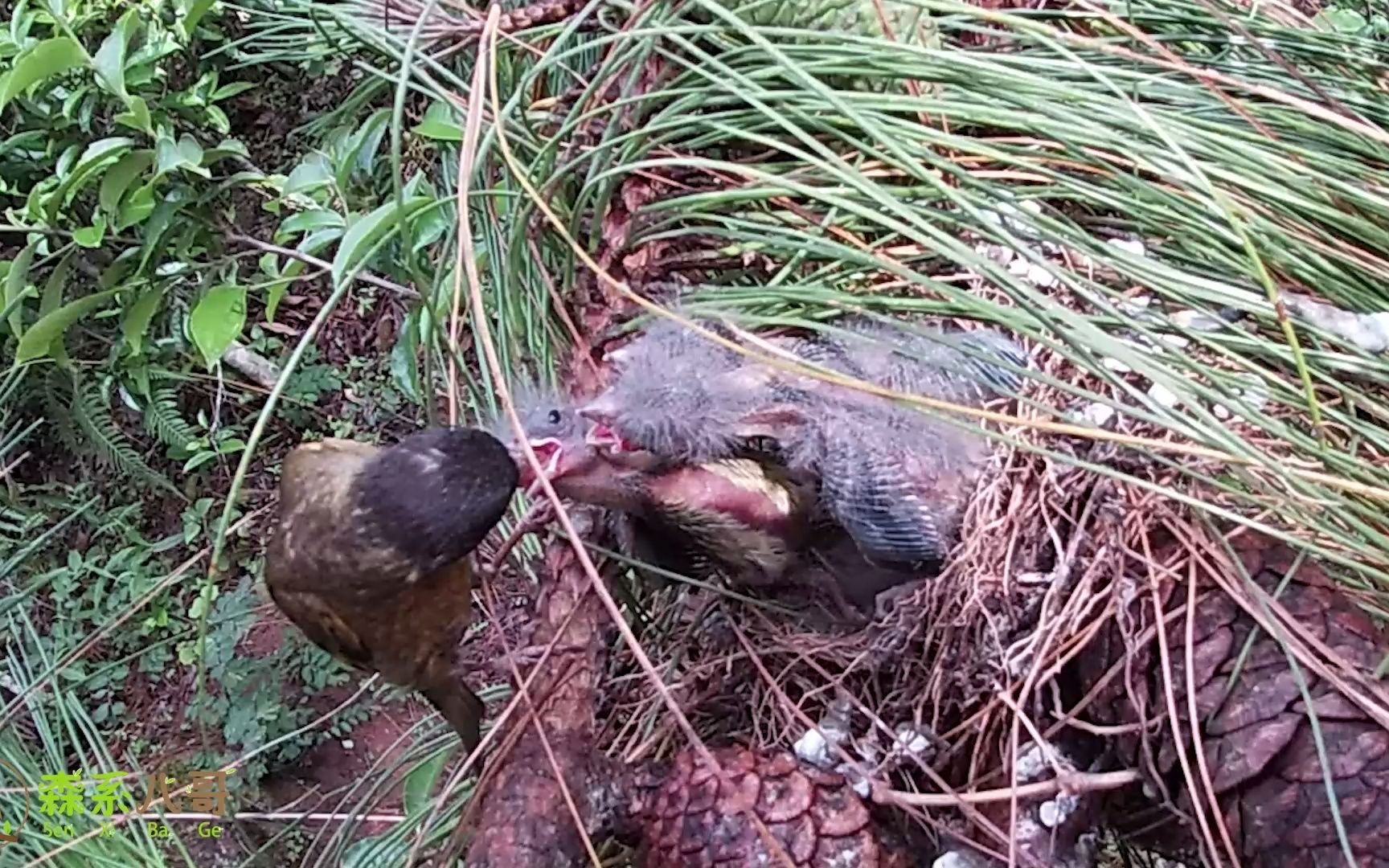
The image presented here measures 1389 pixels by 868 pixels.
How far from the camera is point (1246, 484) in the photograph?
1.60ft

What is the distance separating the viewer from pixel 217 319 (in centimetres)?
97

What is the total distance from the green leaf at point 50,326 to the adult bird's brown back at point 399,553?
306 millimetres

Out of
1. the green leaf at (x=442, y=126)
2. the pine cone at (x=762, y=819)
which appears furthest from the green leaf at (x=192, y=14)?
the pine cone at (x=762, y=819)

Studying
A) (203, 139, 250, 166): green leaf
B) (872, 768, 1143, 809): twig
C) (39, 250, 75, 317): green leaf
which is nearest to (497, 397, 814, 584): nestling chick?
(872, 768, 1143, 809): twig

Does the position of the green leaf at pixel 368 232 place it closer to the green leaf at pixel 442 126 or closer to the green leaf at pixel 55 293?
the green leaf at pixel 442 126

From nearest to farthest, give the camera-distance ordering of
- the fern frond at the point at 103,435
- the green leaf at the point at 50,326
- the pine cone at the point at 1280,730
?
1. the pine cone at the point at 1280,730
2. the green leaf at the point at 50,326
3. the fern frond at the point at 103,435

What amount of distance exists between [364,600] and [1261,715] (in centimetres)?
43

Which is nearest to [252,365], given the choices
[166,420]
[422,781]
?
[166,420]

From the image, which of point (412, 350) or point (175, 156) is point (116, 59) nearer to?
point (175, 156)

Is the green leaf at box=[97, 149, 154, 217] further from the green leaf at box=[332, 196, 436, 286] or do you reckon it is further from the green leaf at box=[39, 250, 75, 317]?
the green leaf at box=[332, 196, 436, 286]

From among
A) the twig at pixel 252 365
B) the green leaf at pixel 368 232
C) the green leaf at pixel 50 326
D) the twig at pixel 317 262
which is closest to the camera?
the green leaf at pixel 368 232

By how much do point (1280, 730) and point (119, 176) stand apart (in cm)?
85

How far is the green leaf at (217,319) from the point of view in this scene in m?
0.96

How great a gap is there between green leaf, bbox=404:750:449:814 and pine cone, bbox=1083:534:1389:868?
44 centimetres
